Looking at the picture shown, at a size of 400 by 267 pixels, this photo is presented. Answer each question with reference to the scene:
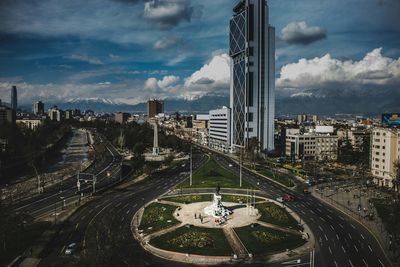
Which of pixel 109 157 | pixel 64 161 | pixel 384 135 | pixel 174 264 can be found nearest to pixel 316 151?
pixel 384 135

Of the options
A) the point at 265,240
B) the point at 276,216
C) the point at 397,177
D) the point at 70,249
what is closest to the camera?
the point at 70,249

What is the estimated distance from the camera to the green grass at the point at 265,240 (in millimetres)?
56597

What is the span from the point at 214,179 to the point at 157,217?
47754 millimetres

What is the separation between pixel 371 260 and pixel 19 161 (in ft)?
473

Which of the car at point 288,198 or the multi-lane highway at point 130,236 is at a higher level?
the car at point 288,198

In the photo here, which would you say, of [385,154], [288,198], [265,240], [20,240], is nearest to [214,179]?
[288,198]

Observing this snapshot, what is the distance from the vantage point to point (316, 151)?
573ft

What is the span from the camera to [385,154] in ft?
378

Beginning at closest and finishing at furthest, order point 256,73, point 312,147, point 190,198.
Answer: point 190,198
point 312,147
point 256,73

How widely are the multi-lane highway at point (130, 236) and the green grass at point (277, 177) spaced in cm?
1439

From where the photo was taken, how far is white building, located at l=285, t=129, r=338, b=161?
17275 cm

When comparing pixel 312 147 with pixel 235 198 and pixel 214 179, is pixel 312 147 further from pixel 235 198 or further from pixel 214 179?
pixel 235 198

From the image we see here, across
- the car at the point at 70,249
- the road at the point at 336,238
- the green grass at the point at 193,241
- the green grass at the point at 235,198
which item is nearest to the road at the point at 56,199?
the car at the point at 70,249

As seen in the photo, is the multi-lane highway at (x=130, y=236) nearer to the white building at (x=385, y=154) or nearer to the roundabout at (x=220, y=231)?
the roundabout at (x=220, y=231)
